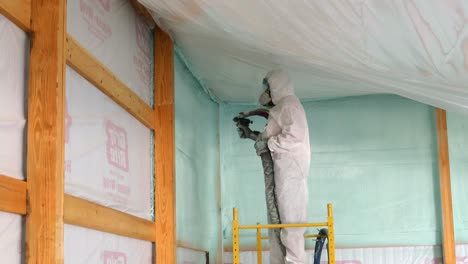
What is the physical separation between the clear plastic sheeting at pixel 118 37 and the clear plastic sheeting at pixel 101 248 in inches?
32.6

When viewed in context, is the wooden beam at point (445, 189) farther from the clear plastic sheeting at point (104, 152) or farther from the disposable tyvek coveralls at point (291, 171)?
the clear plastic sheeting at point (104, 152)

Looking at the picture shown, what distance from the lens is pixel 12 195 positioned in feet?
7.70

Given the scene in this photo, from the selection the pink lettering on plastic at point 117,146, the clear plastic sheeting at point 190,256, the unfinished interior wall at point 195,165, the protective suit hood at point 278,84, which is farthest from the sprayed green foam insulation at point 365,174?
the pink lettering on plastic at point 117,146

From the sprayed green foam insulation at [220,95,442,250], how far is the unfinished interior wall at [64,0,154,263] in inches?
67.2

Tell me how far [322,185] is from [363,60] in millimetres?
2334

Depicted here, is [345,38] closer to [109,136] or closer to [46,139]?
[109,136]

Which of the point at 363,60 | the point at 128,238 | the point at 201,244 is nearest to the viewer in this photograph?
the point at 363,60

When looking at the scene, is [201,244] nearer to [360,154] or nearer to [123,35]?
[360,154]

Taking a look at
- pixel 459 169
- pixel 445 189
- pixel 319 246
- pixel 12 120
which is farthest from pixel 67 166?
pixel 459 169

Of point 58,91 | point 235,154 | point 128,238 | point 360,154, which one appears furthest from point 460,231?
point 58,91

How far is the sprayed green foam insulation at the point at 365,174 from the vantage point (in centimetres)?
537

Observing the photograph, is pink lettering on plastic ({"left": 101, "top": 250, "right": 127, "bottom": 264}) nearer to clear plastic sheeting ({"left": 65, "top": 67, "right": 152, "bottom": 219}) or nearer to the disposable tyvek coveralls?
clear plastic sheeting ({"left": 65, "top": 67, "right": 152, "bottom": 219})

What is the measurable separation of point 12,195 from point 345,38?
1593 mm

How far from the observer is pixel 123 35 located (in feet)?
11.9
